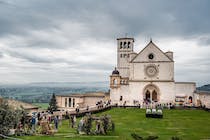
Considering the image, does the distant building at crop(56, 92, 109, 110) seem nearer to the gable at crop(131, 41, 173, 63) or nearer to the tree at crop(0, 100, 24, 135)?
the gable at crop(131, 41, 173, 63)

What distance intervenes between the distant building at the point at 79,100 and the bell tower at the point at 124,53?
31.9ft

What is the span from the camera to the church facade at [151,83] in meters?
58.6

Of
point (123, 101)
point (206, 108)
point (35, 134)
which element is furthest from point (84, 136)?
point (123, 101)

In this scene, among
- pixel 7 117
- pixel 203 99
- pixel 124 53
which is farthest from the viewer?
pixel 124 53

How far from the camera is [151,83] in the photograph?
59.7 metres

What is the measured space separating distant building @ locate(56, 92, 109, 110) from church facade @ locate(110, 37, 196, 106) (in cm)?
364

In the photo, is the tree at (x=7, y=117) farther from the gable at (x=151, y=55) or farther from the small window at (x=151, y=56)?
the small window at (x=151, y=56)

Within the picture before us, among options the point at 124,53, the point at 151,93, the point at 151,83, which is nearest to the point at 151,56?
the point at 151,83

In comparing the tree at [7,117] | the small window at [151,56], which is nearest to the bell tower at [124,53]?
the small window at [151,56]

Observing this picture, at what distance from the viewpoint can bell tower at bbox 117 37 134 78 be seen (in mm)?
70625

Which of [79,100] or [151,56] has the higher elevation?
[151,56]

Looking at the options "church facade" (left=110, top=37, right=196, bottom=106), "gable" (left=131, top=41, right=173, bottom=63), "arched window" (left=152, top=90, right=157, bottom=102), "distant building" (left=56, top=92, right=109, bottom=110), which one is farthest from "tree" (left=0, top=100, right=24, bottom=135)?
"arched window" (left=152, top=90, right=157, bottom=102)

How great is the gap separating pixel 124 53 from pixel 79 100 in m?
16.8

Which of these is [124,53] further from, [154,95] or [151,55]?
[154,95]
